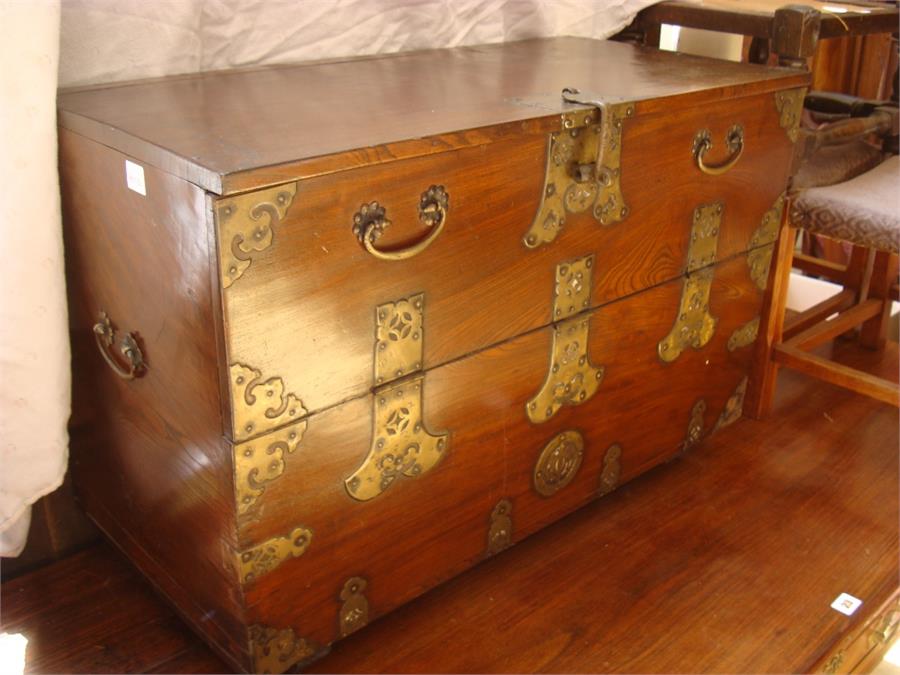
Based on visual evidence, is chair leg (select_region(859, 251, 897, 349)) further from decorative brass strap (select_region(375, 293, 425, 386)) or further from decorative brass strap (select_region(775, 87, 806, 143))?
decorative brass strap (select_region(375, 293, 425, 386))

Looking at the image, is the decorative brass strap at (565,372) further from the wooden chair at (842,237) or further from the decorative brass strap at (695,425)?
the wooden chair at (842,237)

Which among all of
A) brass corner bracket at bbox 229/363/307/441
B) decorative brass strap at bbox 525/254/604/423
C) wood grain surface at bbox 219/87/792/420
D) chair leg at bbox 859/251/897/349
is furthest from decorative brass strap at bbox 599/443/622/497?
chair leg at bbox 859/251/897/349

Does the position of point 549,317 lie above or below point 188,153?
below

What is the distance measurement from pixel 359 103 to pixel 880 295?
1370mm

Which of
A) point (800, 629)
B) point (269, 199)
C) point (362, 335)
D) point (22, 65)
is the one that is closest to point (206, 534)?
point (362, 335)

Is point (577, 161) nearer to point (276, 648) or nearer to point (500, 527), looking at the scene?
point (500, 527)

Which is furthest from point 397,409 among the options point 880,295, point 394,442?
point 880,295

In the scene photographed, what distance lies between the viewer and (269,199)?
0.86 meters

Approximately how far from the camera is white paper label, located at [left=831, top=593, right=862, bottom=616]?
131cm

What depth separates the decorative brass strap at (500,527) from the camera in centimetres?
128

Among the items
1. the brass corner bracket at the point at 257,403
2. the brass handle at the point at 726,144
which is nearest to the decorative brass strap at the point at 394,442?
the brass corner bracket at the point at 257,403

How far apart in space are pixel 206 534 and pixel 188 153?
1.40ft

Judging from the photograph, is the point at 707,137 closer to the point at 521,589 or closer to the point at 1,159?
the point at 521,589

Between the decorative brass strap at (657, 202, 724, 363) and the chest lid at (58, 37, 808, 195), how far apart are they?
0.18m
